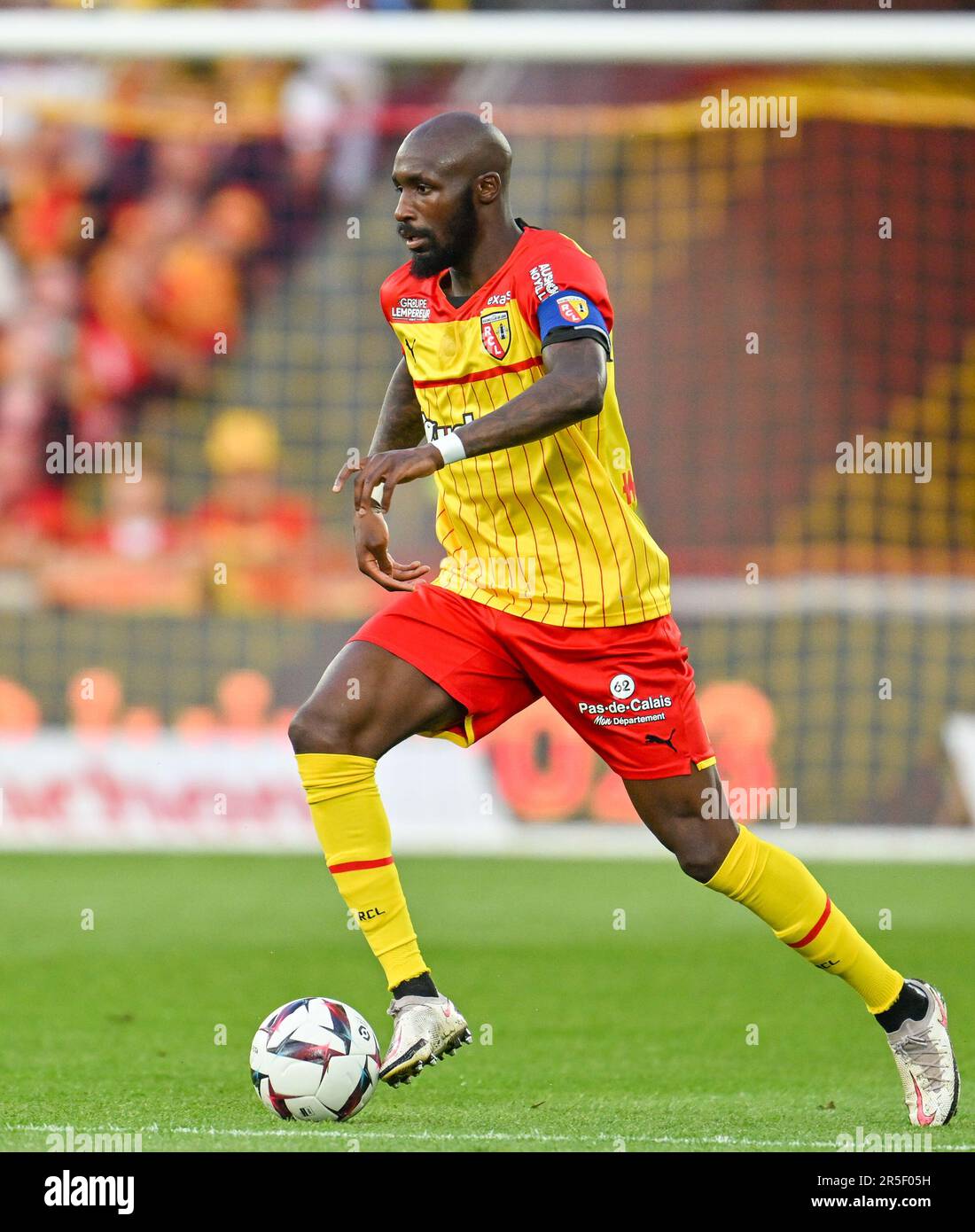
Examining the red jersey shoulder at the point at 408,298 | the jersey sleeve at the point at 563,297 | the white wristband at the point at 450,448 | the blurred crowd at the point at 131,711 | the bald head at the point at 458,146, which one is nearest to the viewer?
the white wristband at the point at 450,448

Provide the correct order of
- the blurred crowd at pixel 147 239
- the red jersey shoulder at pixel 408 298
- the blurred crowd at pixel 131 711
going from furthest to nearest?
the blurred crowd at pixel 147 239
the blurred crowd at pixel 131 711
the red jersey shoulder at pixel 408 298

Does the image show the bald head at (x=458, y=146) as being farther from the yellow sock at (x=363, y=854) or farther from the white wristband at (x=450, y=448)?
the yellow sock at (x=363, y=854)

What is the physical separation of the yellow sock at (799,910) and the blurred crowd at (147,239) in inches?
318

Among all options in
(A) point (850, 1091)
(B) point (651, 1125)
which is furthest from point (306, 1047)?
(A) point (850, 1091)

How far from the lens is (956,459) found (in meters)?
12.4

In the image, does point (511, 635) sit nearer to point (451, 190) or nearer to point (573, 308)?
point (573, 308)

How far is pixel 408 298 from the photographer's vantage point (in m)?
4.99

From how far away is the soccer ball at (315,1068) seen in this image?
4.45 m

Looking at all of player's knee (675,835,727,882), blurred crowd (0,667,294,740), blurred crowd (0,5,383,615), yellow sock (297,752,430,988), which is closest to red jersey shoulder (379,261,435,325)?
yellow sock (297,752,430,988)

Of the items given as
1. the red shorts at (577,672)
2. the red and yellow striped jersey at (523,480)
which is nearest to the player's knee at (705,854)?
the red shorts at (577,672)

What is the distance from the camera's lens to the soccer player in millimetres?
4762

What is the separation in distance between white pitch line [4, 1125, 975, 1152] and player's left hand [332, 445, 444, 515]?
1.41 metres

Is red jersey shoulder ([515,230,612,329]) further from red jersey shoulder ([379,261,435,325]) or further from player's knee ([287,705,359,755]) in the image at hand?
player's knee ([287,705,359,755])
